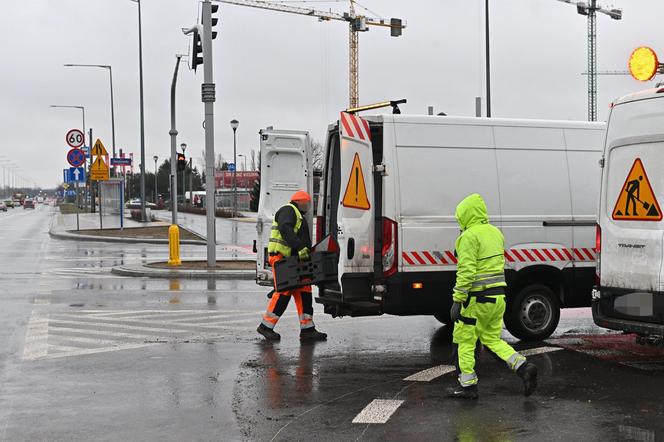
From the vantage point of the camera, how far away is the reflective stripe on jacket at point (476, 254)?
6.66m

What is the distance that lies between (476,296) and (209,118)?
1301cm

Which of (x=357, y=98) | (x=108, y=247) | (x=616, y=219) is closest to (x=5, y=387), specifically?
(x=616, y=219)

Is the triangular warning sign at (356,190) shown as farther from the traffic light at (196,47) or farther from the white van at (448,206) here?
the traffic light at (196,47)

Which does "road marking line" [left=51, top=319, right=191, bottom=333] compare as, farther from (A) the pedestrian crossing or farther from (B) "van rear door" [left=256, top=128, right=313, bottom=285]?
(B) "van rear door" [left=256, top=128, right=313, bottom=285]

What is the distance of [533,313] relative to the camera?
929 cm

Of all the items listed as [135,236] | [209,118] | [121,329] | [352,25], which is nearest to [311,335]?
[121,329]

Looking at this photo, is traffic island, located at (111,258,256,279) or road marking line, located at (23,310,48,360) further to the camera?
traffic island, located at (111,258,256,279)

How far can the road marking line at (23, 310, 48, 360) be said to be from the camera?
8820 mm

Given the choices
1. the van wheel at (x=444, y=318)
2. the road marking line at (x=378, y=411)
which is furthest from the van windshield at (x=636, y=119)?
the road marking line at (x=378, y=411)

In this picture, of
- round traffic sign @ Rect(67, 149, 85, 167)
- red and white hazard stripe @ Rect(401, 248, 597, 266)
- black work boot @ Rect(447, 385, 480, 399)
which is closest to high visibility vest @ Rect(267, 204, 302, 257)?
red and white hazard stripe @ Rect(401, 248, 597, 266)

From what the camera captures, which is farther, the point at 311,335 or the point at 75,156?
the point at 75,156

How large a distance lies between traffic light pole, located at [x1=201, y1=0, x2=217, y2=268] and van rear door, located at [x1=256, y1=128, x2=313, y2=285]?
5.74 metres

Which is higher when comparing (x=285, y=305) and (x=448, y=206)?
(x=448, y=206)

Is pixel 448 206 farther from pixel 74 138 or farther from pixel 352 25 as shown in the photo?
pixel 352 25
